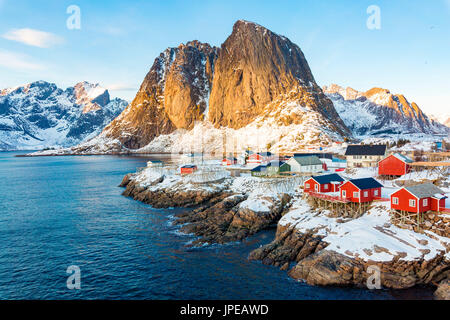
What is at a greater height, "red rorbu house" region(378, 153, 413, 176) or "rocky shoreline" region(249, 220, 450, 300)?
"red rorbu house" region(378, 153, 413, 176)

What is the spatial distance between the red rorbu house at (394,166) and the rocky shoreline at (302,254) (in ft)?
70.4

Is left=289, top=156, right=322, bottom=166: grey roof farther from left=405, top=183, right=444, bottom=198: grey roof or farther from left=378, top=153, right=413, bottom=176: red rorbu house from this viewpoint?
left=405, top=183, right=444, bottom=198: grey roof

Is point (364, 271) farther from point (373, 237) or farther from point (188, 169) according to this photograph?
point (188, 169)

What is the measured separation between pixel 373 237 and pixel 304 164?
4016cm

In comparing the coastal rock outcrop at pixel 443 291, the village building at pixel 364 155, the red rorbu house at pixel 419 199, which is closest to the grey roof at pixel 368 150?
the village building at pixel 364 155

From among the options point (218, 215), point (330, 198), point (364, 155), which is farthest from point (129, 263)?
point (364, 155)

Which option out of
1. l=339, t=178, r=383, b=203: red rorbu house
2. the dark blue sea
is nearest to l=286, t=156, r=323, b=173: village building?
l=339, t=178, r=383, b=203: red rorbu house

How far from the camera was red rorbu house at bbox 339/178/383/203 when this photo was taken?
4134 cm

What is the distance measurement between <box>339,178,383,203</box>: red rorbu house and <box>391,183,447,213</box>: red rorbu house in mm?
5022

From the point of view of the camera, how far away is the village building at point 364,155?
73.8 m
